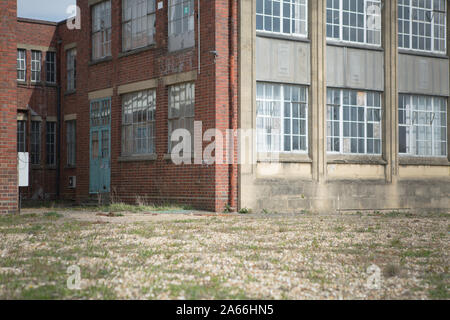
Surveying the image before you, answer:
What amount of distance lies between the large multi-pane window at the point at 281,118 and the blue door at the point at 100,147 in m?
6.32

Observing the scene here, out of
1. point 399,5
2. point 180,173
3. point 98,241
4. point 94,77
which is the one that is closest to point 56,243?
point 98,241

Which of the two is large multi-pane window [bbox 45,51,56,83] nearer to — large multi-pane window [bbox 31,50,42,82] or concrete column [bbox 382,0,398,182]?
large multi-pane window [bbox 31,50,42,82]

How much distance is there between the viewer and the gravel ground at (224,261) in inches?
227

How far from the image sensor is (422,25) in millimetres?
21656

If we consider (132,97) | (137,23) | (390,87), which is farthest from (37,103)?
(390,87)

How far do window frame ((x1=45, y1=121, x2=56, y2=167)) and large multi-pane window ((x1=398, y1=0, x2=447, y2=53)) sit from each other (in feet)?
51.4

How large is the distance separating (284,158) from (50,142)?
14.0m

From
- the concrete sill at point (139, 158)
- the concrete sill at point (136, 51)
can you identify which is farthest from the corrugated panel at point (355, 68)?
the concrete sill at point (139, 158)

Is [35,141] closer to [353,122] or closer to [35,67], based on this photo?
[35,67]

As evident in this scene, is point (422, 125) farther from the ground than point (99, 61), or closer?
closer

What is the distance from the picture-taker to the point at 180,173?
1847cm

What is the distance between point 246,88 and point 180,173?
10.6 ft

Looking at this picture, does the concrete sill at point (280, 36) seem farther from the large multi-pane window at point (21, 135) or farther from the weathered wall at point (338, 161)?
the large multi-pane window at point (21, 135)
